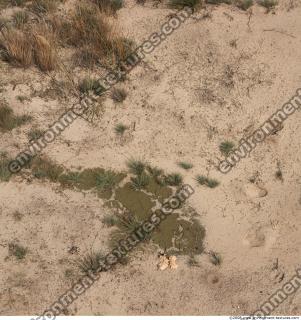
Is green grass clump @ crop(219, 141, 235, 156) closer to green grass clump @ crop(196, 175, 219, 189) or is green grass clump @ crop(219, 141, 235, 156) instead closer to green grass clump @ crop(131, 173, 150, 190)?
green grass clump @ crop(196, 175, 219, 189)

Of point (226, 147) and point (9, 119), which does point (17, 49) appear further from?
point (226, 147)

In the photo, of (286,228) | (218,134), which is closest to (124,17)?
(218,134)

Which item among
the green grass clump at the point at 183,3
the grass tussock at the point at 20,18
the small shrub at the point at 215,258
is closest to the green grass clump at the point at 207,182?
the small shrub at the point at 215,258

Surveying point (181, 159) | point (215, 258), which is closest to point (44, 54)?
point (181, 159)

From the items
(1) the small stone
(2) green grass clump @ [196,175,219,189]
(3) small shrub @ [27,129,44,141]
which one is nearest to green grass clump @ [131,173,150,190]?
(2) green grass clump @ [196,175,219,189]

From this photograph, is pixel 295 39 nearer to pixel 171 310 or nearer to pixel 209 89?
pixel 209 89

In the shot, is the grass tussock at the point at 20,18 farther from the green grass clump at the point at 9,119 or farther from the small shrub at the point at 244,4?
the small shrub at the point at 244,4
